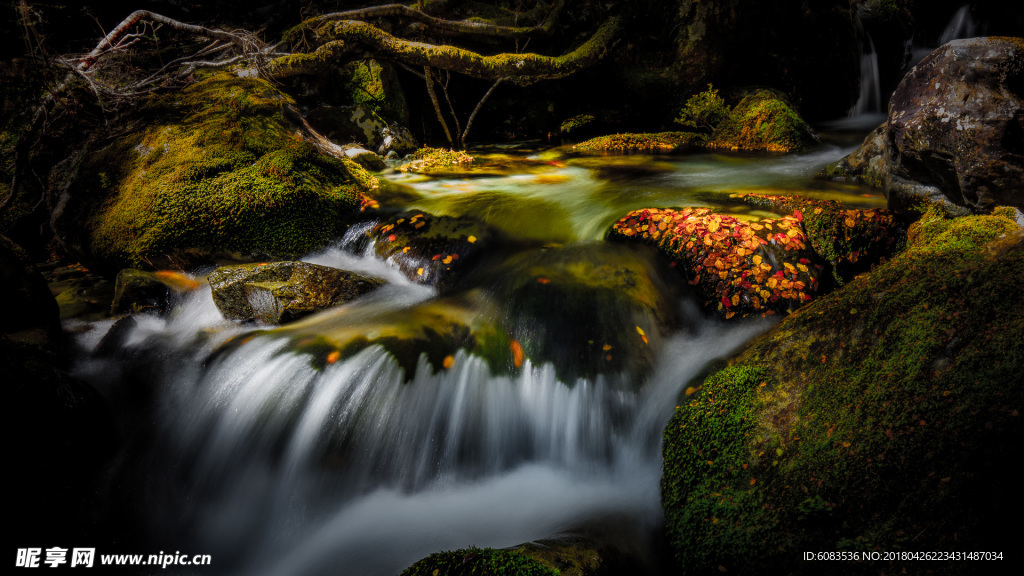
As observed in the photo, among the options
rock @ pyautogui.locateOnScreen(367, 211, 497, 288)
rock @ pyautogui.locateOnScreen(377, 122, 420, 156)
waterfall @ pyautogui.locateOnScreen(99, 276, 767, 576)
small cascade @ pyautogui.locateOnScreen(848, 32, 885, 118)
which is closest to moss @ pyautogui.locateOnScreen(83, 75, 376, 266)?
rock @ pyautogui.locateOnScreen(367, 211, 497, 288)

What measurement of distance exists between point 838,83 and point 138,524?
51.4ft

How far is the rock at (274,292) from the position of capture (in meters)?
4.75

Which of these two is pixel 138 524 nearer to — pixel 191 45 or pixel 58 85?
pixel 58 85

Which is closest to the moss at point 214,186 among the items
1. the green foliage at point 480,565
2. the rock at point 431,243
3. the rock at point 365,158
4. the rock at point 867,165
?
the rock at point 431,243

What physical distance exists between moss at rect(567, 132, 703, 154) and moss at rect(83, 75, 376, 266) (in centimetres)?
620

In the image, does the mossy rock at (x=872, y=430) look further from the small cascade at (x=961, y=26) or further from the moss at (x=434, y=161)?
the small cascade at (x=961, y=26)

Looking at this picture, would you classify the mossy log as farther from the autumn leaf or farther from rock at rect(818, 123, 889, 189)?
the autumn leaf

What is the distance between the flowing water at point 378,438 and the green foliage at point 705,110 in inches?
301

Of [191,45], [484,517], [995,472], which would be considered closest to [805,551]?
[995,472]

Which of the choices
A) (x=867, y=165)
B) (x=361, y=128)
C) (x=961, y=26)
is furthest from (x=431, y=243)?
(x=961, y=26)

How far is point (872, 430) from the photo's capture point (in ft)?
7.18

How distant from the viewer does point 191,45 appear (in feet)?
32.0

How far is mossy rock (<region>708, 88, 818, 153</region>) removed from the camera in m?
9.48

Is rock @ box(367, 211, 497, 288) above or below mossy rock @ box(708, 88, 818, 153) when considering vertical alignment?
below
